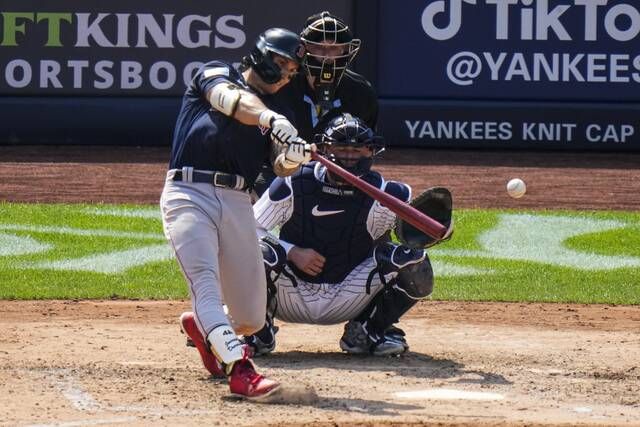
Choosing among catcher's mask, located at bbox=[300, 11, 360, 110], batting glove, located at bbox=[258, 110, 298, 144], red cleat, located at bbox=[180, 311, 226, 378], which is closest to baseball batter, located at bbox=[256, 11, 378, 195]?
catcher's mask, located at bbox=[300, 11, 360, 110]

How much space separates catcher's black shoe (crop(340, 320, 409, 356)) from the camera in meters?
7.14

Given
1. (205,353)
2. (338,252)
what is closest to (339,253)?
(338,252)

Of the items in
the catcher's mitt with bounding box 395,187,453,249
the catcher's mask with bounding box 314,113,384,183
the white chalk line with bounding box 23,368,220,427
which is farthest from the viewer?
the catcher's mask with bounding box 314,113,384,183

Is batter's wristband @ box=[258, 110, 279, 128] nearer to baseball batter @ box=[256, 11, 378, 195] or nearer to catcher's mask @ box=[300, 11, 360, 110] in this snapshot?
baseball batter @ box=[256, 11, 378, 195]

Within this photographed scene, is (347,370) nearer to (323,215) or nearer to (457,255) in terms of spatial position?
(323,215)

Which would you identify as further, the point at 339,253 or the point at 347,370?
the point at 339,253

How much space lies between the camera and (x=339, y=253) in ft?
23.7

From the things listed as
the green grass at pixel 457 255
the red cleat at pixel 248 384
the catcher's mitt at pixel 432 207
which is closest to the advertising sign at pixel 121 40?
the green grass at pixel 457 255

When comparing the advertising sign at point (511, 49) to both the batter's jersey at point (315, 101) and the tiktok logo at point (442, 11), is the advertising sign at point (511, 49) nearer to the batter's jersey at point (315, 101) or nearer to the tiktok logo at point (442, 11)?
the tiktok logo at point (442, 11)

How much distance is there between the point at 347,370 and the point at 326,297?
548mm

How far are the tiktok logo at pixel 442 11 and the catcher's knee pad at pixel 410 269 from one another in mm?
10083

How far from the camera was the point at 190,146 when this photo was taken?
6.04 metres

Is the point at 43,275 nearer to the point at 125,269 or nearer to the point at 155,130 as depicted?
the point at 125,269

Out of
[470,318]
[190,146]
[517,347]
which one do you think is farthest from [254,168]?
[470,318]
